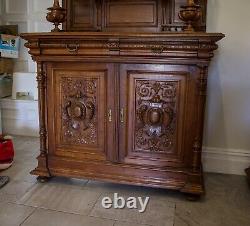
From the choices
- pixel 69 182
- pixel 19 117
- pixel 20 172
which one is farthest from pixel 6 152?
pixel 19 117

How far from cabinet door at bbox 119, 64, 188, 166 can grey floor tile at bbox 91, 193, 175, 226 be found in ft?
0.83

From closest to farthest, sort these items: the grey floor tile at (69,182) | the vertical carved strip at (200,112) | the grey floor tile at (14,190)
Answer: the vertical carved strip at (200,112) → the grey floor tile at (14,190) → the grey floor tile at (69,182)

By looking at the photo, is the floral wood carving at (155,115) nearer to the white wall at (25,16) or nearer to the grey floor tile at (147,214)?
the grey floor tile at (147,214)

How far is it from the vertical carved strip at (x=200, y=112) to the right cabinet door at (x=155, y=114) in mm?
39

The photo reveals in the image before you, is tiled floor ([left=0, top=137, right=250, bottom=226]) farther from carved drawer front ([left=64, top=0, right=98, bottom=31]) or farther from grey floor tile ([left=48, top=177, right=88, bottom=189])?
carved drawer front ([left=64, top=0, right=98, bottom=31])

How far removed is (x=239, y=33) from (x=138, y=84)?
862mm

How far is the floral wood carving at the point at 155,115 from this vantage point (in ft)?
5.98

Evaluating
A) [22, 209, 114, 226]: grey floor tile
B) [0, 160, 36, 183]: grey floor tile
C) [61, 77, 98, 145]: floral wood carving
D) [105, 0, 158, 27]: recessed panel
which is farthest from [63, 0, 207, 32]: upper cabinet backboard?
[22, 209, 114, 226]: grey floor tile

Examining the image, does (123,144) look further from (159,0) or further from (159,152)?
(159,0)

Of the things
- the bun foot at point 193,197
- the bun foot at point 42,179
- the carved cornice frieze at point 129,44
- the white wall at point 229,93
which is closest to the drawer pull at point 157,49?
the carved cornice frieze at point 129,44

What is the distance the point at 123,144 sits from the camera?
195cm

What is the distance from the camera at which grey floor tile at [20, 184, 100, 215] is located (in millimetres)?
1797

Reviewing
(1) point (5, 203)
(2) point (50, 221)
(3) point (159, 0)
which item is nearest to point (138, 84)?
(3) point (159, 0)

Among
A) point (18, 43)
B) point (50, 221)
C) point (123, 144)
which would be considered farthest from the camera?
point (18, 43)
